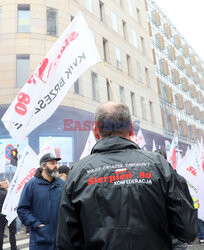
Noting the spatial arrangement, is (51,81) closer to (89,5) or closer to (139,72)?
(89,5)

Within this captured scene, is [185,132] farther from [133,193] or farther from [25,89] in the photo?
[133,193]

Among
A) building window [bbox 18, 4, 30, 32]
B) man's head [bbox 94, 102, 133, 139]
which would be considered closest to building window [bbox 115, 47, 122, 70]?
building window [bbox 18, 4, 30, 32]

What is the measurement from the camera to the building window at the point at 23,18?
1806 centimetres

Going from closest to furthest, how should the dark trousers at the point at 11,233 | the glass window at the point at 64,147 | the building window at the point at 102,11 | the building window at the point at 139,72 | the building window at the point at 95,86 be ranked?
1. the dark trousers at the point at 11,233
2. the glass window at the point at 64,147
3. the building window at the point at 95,86
4. the building window at the point at 102,11
5. the building window at the point at 139,72

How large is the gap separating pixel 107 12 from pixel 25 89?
20.9 metres

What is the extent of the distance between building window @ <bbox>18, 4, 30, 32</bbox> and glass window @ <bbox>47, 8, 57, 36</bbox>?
1289mm

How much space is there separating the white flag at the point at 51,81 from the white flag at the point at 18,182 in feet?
5.18

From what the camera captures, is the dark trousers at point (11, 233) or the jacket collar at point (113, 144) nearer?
the jacket collar at point (113, 144)

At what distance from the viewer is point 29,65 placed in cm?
1750

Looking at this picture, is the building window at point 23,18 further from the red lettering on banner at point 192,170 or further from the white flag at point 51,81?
the red lettering on banner at point 192,170

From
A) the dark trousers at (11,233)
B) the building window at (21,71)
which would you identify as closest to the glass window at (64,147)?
the building window at (21,71)

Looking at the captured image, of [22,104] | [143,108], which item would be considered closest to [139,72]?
[143,108]

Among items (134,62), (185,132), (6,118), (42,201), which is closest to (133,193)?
(42,201)

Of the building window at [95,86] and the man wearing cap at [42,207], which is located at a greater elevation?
the building window at [95,86]
